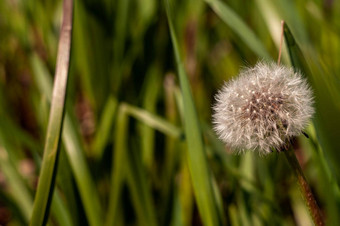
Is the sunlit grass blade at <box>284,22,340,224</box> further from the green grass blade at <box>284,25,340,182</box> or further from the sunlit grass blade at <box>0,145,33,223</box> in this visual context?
the sunlit grass blade at <box>0,145,33,223</box>

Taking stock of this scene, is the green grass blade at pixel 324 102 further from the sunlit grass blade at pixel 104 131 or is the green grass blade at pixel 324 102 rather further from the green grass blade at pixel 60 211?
the sunlit grass blade at pixel 104 131

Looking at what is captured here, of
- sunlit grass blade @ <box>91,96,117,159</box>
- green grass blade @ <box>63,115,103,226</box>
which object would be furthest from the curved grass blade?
sunlit grass blade @ <box>91,96,117,159</box>

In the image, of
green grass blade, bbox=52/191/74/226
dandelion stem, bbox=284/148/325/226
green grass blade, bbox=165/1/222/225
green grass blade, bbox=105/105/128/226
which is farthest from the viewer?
green grass blade, bbox=105/105/128/226

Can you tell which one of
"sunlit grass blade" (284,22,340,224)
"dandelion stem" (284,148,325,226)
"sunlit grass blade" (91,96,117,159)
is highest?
"sunlit grass blade" (91,96,117,159)

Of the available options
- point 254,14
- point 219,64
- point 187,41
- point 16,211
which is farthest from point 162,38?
point 16,211

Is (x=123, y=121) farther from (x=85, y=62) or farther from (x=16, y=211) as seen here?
(x=85, y=62)

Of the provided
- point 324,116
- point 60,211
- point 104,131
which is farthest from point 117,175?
point 324,116

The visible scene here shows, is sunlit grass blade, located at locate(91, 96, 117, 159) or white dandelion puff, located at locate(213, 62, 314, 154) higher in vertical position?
sunlit grass blade, located at locate(91, 96, 117, 159)

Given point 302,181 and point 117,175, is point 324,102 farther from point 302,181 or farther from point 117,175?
point 117,175
